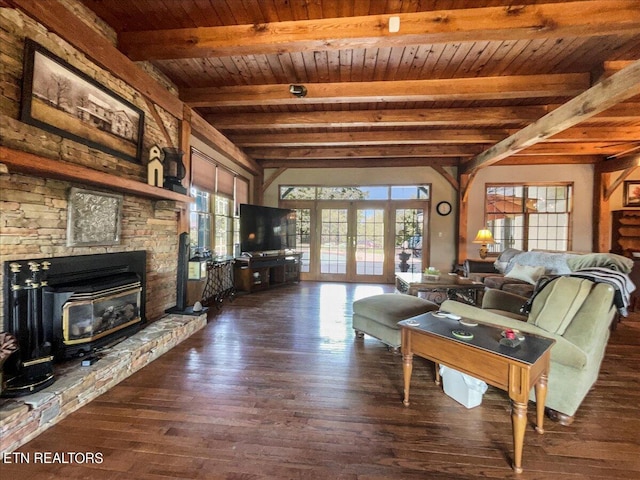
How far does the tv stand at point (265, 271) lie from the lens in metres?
5.43

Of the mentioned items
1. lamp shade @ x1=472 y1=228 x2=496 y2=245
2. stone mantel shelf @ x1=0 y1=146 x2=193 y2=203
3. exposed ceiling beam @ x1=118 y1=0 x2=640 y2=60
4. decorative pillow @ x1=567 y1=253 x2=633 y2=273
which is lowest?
decorative pillow @ x1=567 y1=253 x2=633 y2=273

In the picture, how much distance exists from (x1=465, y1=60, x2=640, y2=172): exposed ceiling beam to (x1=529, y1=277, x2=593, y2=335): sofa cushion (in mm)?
2104

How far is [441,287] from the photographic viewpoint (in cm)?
380

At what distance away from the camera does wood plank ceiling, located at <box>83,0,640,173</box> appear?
7.48 feet

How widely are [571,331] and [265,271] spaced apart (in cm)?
494

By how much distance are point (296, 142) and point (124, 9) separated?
318cm

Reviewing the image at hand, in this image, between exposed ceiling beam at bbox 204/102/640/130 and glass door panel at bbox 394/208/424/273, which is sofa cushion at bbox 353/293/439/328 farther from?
glass door panel at bbox 394/208/424/273

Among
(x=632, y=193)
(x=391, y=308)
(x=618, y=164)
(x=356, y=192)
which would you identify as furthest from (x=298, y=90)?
(x=632, y=193)

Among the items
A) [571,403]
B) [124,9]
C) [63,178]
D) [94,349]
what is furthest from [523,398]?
[124,9]

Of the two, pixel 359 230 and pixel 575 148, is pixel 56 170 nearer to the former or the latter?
pixel 359 230

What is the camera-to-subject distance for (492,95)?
11.1 feet

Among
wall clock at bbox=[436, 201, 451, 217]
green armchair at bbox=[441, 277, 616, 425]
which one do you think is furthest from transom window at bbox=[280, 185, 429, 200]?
green armchair at bbox=[441, 277, 616, 425]

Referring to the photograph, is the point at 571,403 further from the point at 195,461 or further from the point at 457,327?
the point at 195,461

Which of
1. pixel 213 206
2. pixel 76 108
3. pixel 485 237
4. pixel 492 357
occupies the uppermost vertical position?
pixel 76 108
